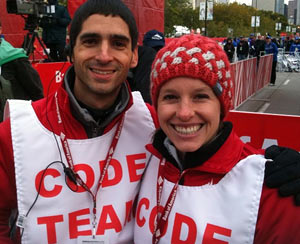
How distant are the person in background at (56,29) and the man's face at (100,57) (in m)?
5.71

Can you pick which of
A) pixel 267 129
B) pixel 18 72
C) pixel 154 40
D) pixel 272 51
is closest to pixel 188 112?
pixel 267 129

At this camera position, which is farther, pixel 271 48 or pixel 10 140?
pixel 271 48

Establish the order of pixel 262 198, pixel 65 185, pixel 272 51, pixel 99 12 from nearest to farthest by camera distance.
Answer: pixel 262 198, pixel 65 185, pixel 99 12, pixel 272 51

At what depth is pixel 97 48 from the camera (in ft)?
6.55

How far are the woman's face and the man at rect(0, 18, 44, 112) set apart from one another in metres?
2.87

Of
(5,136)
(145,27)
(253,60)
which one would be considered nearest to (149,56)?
(5,136)

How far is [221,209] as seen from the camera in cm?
164

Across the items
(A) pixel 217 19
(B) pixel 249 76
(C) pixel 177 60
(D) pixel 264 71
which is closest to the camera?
(C) pixel 177 60

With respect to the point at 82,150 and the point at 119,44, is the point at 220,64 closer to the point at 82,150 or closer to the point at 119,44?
the point at 119,44

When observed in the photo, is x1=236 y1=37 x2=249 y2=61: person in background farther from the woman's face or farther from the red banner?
the woman's face

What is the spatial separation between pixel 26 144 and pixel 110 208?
0.55m

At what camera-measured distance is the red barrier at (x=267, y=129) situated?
142 inches

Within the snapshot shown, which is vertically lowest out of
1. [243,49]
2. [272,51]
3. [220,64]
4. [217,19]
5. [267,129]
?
[267,129]

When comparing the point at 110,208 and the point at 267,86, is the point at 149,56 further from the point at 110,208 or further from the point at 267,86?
the point at 267,86
